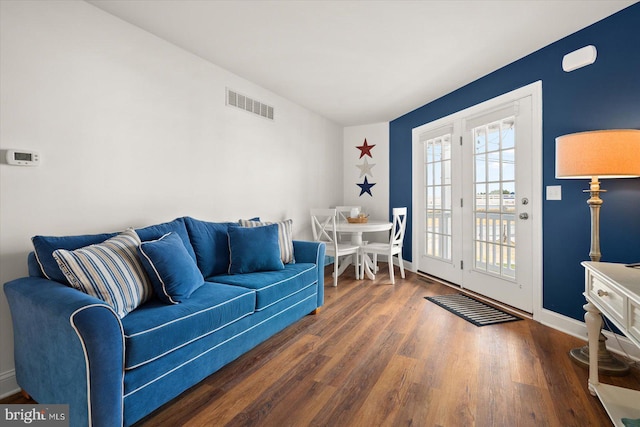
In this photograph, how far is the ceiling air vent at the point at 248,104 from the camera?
330cm

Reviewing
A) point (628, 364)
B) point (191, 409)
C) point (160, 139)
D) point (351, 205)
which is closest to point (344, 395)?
point (191, 409)

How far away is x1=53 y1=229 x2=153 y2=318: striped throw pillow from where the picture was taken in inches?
61.4

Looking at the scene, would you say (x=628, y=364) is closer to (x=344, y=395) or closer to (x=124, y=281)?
(x=344, y=395)

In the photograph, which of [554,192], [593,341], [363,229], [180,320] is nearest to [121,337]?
[180,320]

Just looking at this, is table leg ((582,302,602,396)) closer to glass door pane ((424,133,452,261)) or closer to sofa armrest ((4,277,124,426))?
glass door pane ((424,133,452,261))

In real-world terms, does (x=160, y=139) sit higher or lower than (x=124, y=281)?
higher

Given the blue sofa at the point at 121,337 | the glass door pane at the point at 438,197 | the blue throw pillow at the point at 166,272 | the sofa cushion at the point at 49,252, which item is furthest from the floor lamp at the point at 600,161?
the sofa cushion at the point at 49,252

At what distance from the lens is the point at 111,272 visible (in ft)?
5.47

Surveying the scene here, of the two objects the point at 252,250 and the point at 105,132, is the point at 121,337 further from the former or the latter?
the point at 105,132

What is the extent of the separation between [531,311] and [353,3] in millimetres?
3021

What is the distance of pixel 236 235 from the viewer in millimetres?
2707

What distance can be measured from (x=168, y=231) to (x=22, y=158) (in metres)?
0.92

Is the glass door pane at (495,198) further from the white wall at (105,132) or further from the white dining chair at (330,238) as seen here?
the white wall at (105,132)

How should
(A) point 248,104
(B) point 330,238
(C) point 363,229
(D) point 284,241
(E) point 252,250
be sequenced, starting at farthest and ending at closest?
(B) point 330,238
(C) point 363,229
(A) point 248,104
(D) point 284,241
(E) point 252,250
